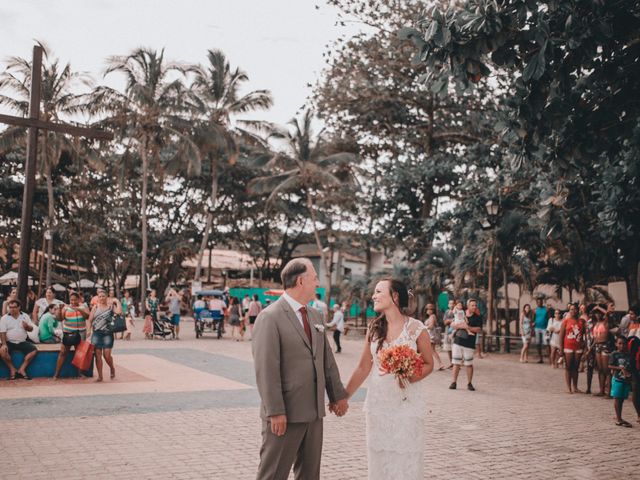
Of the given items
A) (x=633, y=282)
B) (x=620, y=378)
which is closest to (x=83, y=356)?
(x=620, y=378)

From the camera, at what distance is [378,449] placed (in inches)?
184

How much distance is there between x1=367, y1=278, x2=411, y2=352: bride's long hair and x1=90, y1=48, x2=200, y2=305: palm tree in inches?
1058

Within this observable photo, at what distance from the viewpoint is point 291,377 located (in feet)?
13.6

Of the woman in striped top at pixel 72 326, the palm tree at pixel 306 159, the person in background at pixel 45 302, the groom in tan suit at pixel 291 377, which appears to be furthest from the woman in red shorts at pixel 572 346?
the palm tree at pixel 306 159

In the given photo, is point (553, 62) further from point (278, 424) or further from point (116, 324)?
point (116, 324)

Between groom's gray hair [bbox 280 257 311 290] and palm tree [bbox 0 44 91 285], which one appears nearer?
groom's gray hair [bbox 280 257 311 290]

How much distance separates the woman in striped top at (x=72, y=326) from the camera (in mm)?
11703

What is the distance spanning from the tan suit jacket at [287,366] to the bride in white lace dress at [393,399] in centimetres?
61

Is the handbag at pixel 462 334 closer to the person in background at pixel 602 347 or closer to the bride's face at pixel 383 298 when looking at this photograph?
the person in background at pixel 602 347

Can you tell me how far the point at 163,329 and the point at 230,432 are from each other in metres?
15.4

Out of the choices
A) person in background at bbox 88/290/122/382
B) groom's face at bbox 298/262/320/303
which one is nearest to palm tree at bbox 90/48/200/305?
person in background at bbox 88/290/122/382

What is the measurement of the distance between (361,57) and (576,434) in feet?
68.0

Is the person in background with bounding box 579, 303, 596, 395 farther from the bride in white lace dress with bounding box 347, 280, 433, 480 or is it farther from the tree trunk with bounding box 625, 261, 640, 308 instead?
the bride in white lace dress with bounding box 347, 280, 433, 480

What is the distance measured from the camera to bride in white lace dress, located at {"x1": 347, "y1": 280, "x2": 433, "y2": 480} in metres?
4.62
